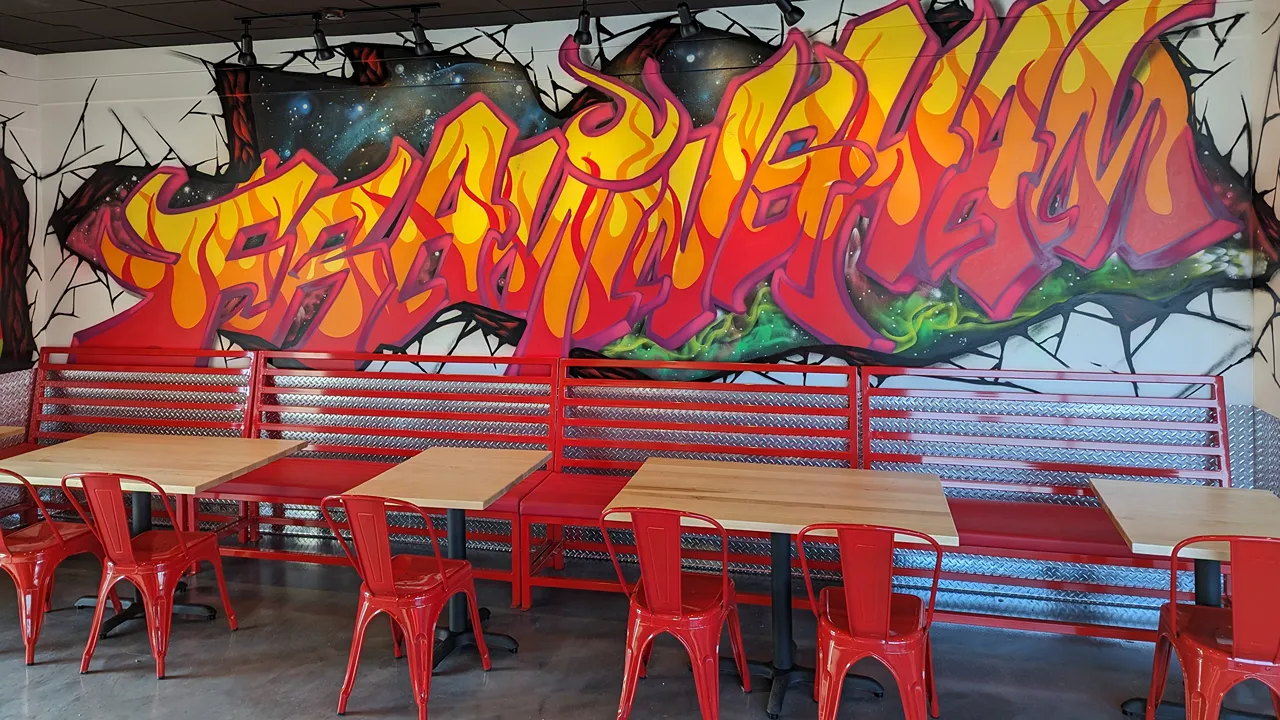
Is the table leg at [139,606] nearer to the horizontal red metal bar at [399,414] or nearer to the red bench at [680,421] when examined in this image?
the horizontal red metal bar at [399,414]

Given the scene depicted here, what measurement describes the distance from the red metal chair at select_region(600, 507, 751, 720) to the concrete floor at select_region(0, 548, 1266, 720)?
1.20ft

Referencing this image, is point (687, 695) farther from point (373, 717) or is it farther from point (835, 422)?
point (835, 422)

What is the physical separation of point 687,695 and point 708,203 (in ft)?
9.48

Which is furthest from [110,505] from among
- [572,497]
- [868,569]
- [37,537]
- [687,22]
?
[687,22]

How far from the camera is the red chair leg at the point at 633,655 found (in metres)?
3.30

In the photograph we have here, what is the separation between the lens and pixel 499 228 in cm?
550

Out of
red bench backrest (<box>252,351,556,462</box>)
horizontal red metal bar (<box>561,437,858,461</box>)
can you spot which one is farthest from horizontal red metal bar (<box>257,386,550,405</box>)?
horizontal red metal bar (<box>561,437,858,461</box>)

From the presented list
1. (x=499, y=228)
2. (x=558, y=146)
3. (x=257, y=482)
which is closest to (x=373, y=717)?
(x=257, y=482)

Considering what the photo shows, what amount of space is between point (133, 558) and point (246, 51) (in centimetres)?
333

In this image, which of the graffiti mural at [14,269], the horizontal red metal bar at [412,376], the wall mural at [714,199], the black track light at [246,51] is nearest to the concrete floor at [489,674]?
the horizontal red metal bar at [412,376]

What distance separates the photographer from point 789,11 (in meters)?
4.75

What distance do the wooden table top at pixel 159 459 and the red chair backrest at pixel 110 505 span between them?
112mm

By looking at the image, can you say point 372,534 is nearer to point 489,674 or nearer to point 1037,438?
point 489,674

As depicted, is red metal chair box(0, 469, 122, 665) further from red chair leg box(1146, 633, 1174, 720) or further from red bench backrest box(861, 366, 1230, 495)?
red chair leg box(1146, 633, 1174, 720)
